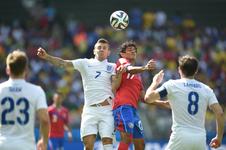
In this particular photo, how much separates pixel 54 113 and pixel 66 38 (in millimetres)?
10398

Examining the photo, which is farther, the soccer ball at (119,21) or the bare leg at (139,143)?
the soccer ball at (119,21)

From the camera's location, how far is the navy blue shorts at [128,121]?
12.4m

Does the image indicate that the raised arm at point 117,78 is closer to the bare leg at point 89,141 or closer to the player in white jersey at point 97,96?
the player in white jersey at point 97,96

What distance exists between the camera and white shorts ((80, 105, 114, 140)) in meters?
12.5

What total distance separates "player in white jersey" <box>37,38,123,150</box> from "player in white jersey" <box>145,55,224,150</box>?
2.64m

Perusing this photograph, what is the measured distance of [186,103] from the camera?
32.8 ft

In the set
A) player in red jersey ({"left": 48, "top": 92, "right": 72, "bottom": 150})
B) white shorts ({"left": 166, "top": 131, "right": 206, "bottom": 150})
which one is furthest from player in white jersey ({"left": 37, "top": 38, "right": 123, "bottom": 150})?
player in red jersey ({"left": 48, "top": 92, "right": 72, "bottom": 150})

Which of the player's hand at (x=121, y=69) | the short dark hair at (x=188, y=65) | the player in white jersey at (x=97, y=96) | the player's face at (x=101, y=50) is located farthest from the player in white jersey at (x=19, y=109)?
the player's face at (x=101, y=50)

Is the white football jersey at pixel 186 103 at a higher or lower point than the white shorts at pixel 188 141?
higher

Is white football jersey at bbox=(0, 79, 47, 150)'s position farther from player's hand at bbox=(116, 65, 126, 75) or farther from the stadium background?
the stadium background

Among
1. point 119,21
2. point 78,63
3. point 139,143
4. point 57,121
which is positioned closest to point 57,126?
point 57,121

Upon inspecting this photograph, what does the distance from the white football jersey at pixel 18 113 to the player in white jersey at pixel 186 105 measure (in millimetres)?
1845

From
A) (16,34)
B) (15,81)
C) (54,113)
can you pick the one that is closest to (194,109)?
(15,81)

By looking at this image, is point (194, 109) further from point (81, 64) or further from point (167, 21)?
point (167, 21)
